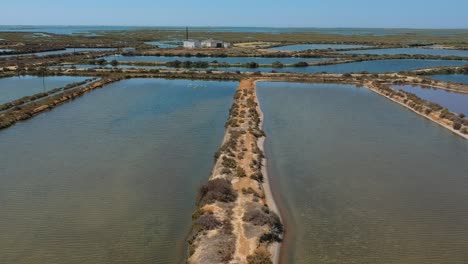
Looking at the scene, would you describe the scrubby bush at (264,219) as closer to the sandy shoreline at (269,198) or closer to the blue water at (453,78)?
the sandy shoreline at (269,198)

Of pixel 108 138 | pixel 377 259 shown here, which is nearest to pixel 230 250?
pixel 377 259

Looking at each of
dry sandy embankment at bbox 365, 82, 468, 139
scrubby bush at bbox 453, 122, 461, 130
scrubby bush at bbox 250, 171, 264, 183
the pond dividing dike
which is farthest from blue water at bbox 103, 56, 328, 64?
scrubby bush at bbox 250, 171, 264, 183

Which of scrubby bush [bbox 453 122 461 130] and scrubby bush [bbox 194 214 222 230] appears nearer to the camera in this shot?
scrubby bush [bbox 194 214 222 230]

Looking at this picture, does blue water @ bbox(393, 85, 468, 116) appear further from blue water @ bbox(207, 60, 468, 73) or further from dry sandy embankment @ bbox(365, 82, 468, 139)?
blue water @ bbox(207, 60, 468, 73)

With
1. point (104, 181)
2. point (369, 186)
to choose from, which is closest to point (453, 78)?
point (369, 186)

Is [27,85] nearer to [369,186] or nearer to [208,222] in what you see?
[208,222]

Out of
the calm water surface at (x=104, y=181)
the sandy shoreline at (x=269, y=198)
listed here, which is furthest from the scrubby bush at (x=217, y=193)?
the sandy shoreline at (x=269, y=198)
